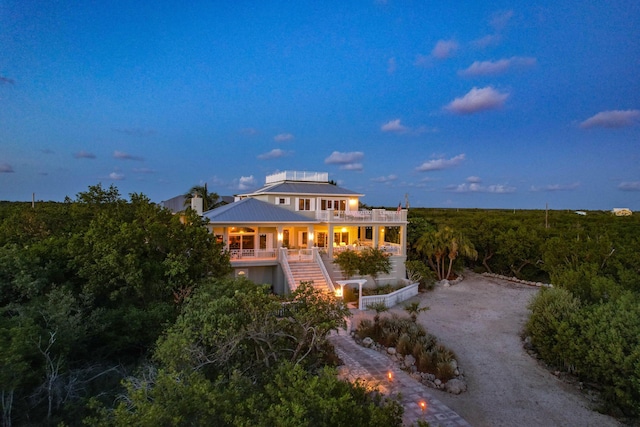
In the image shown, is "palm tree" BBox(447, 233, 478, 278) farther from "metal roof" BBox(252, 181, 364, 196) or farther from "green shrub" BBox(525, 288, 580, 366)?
"green shrub" BBox(525, 288, 580, 366)

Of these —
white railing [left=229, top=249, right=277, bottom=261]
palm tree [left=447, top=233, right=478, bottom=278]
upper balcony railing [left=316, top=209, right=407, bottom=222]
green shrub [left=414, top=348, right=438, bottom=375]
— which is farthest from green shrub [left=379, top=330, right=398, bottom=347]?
palm tree [left=447, top=233, right=478, bottom=278]

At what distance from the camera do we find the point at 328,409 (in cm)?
569

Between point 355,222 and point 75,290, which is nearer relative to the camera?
point 75,290

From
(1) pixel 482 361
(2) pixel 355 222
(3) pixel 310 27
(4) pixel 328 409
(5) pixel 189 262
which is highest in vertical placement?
(3) pixel 310 27

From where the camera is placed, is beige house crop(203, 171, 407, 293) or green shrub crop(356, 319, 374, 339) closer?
green shrub crop(356, 319, 374, 339)

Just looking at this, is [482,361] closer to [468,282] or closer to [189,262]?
[189,262]

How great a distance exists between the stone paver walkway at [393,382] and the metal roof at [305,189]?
536 inches

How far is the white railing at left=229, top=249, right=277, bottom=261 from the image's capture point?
21.8 metres

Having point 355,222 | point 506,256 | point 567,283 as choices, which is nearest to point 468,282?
point 506,256

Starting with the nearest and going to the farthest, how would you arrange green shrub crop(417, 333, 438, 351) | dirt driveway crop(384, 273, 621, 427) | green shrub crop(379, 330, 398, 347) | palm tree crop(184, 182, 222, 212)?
1. dirt driveway crop(384, 273, 621, 427)
2. green shrub crop(417, 333, 438, 351)
3. green shrub crop(379, 330, 398, 347)
4. palm tree crop(184, 182, 222, 212)

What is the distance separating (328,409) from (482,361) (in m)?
9.72

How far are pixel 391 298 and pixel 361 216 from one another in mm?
6894

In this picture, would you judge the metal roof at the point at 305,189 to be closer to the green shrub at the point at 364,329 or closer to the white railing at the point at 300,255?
the white railing at the point at 300,255

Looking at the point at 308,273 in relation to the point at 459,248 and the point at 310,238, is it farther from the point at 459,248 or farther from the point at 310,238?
the point at 459,248
